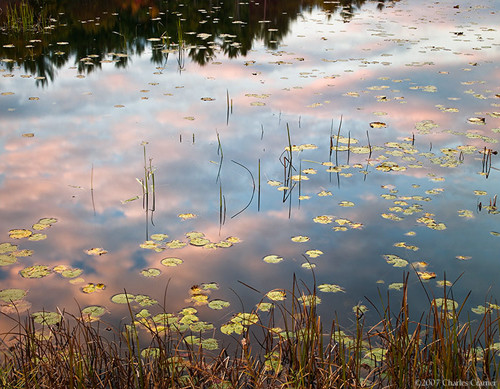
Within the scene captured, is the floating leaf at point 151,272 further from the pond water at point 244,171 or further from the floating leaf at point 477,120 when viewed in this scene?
the floating leaf at point 477,120

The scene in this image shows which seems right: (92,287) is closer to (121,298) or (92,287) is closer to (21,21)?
(121,298)

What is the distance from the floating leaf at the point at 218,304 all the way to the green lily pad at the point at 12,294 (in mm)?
1292

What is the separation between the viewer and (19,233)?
4.68 metres

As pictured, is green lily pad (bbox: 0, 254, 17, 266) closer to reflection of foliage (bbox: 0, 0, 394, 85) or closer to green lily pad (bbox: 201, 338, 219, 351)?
green lily pad (bbox: 201, 338, 219, 351)

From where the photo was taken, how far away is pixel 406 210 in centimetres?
511

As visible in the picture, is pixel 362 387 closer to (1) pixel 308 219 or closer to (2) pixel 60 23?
(1) pixel 308 219

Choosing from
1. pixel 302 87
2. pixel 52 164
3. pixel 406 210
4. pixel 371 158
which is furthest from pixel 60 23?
pixel 406 210

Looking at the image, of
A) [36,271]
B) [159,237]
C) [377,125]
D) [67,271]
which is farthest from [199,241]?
[377,125]

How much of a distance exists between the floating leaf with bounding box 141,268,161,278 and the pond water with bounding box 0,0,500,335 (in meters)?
0.03

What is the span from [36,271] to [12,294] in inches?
12.3

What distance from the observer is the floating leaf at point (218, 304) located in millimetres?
3760

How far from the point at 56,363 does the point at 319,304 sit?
173 centimetres

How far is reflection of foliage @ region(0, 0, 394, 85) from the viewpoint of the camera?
10945mm

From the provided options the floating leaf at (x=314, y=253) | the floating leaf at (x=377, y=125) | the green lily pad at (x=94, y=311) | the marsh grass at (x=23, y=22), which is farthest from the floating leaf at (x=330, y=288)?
the marsh grass at (x=23, y=22)
